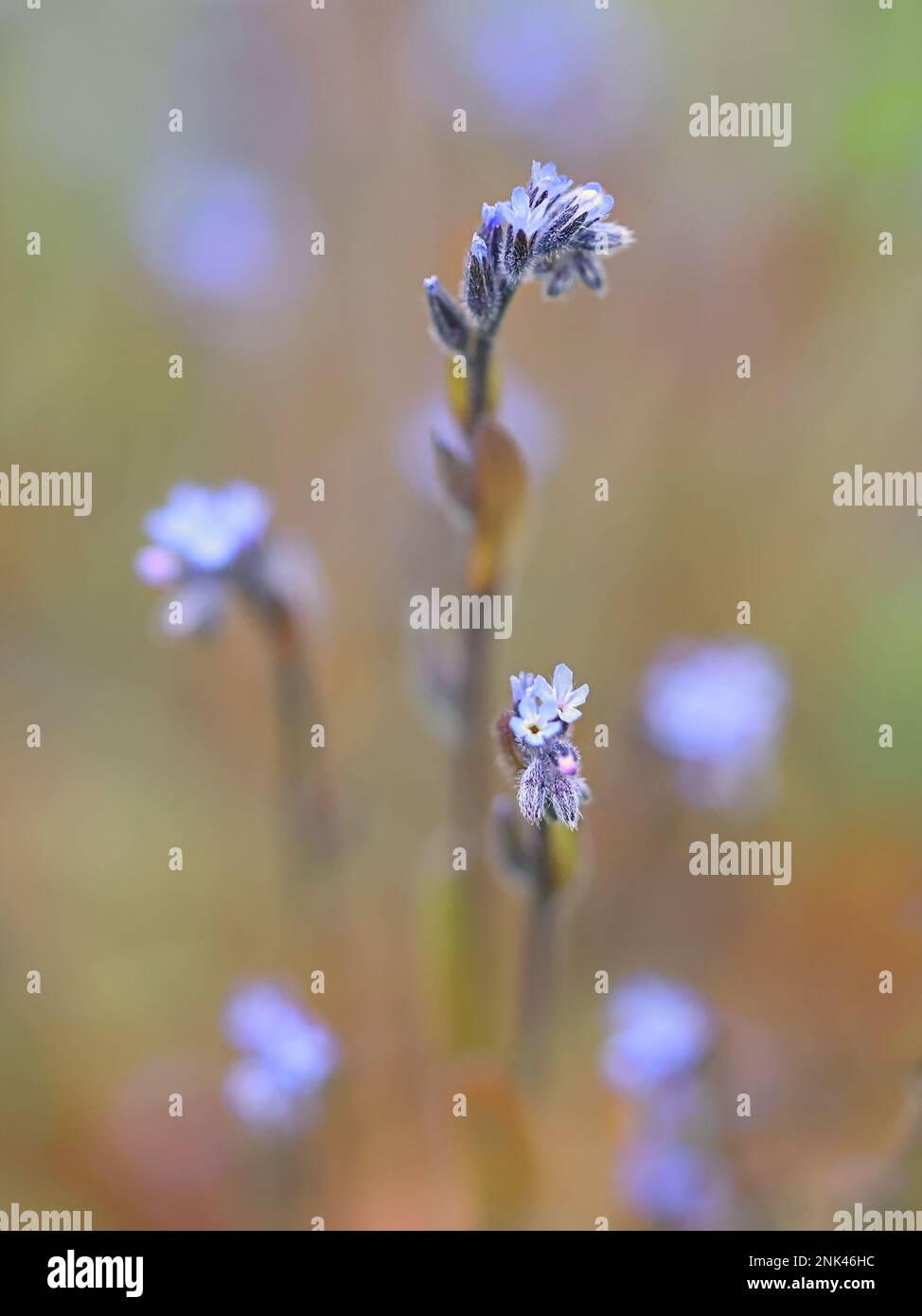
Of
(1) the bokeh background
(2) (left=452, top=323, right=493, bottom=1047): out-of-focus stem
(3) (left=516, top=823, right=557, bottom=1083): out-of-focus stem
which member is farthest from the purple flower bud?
(1) the bokeh background

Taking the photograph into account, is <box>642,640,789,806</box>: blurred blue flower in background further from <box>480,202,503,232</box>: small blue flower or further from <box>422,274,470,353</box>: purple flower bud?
<box>480,202,503,232</box>: small blue flower

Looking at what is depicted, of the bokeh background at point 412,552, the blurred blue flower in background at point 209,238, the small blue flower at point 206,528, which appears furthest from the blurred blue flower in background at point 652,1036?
the blurred blue flower in background at point 209,238

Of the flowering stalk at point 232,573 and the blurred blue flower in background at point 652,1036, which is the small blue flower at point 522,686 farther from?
the blurred blue flower in background at point 652,1036

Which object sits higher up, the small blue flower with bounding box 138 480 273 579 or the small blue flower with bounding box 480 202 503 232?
the small blue flower with bounding box 480 202 503 232

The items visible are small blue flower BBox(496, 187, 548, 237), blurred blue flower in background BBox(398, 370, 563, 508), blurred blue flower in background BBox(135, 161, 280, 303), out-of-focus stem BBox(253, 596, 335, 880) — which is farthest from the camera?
blurred blue flower in background BBox(135, 161, 280, 303)

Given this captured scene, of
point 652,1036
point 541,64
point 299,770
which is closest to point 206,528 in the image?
point 299,770

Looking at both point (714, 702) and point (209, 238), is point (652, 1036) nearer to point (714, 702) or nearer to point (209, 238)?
point (714, 702)

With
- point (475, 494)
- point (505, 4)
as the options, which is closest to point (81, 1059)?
point (475, 494)

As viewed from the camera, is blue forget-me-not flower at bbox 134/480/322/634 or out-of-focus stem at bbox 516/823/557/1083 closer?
out-of-focus stem at bbox 516/823/557/1083

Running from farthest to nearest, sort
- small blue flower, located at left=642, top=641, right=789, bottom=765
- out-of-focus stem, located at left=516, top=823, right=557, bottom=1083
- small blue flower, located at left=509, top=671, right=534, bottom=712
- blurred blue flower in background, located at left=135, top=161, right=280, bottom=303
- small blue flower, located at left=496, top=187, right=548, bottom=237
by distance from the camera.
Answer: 1. blurred blue flower in background, located at left=135, top=161, right=280, bottom=303
2. small blue flower, located at left=642, top=641, right=789, bottom=765
3. out-of-focus stem, located at left=516, top=823, right=557, bottom=1083
4. small blue flower, located at left=509, top=671, right=534, bottom=712
5. small blue flower, located at left=496, top=187, right=548, bottom=237
